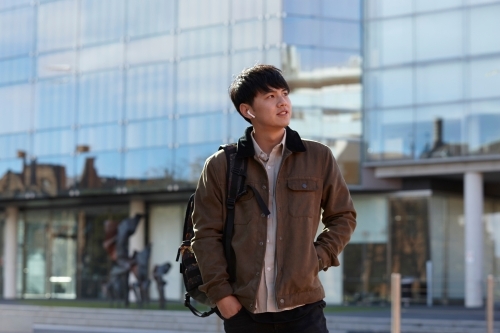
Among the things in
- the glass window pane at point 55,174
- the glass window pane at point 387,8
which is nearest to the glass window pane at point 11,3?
the glass window pane at point 55,174

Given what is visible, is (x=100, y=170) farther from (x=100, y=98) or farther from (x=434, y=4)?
(x=434, y=4)

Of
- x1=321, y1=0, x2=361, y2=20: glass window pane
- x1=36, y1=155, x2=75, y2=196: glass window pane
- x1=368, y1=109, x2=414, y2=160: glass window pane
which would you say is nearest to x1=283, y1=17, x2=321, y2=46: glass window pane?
x1=321, y1=0, x2=361, y2=20: glass window pane

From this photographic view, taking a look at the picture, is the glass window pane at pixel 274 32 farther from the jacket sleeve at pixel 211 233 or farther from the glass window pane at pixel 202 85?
the jacket sleeve at pixel 211 233

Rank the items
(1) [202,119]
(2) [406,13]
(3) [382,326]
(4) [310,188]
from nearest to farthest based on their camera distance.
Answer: (4) [310,188], (3) [382,326], (2) [406,13], (1) [202,119]

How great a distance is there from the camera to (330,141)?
3428 centimetres

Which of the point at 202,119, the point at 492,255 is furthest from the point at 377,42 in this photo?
the point at 492,255

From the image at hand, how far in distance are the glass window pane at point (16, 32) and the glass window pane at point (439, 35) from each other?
653 inches

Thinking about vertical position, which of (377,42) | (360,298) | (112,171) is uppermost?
(377,42)

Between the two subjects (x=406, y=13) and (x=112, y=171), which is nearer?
(x=406, y=13)

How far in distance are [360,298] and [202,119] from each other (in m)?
8.21

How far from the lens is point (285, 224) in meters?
4.28

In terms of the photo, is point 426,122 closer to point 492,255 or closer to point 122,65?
point 492,255

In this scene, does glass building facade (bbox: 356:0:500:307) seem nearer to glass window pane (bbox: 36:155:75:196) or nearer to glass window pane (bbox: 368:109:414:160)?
glass window pane (bbox: 368:109:414:160)

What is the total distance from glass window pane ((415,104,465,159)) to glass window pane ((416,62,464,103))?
0.31 metres
